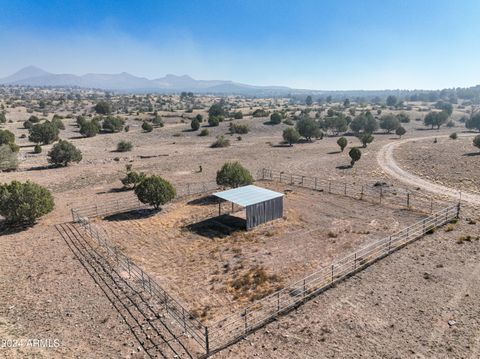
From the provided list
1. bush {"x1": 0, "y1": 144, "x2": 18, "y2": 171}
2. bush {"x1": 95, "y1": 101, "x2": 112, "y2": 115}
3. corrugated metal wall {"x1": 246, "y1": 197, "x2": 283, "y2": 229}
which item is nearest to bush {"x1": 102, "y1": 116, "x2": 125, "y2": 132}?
bush {"x1": 0, "y1": 144, "x2": 18, "y2": 171}

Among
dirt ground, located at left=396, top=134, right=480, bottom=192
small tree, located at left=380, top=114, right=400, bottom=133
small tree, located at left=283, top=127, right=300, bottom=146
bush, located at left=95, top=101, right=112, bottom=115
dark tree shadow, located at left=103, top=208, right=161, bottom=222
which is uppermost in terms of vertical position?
bush, located at left=95, top=101, right=112, bottom=115

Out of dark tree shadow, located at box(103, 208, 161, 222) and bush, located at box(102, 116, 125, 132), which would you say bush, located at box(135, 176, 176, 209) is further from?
bush, located at box(102, 116, 125, 132)

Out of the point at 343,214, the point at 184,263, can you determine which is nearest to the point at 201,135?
the point at 343,214

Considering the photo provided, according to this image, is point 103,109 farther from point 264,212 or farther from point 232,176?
point 264,212

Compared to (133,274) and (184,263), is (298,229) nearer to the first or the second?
(184,263)

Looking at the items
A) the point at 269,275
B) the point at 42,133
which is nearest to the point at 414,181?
the point at 269,275

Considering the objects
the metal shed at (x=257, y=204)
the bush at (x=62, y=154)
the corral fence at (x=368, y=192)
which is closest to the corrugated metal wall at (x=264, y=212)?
the metal shed at (x=257, y=204)

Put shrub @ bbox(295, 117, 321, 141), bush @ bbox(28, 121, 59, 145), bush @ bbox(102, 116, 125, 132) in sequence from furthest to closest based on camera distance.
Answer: bush @ bbox(102, 116, 125, 132) < shrub @ bbox(295, 117, 321, 141) < bush @ bbox(28, 121, 59, 145)
